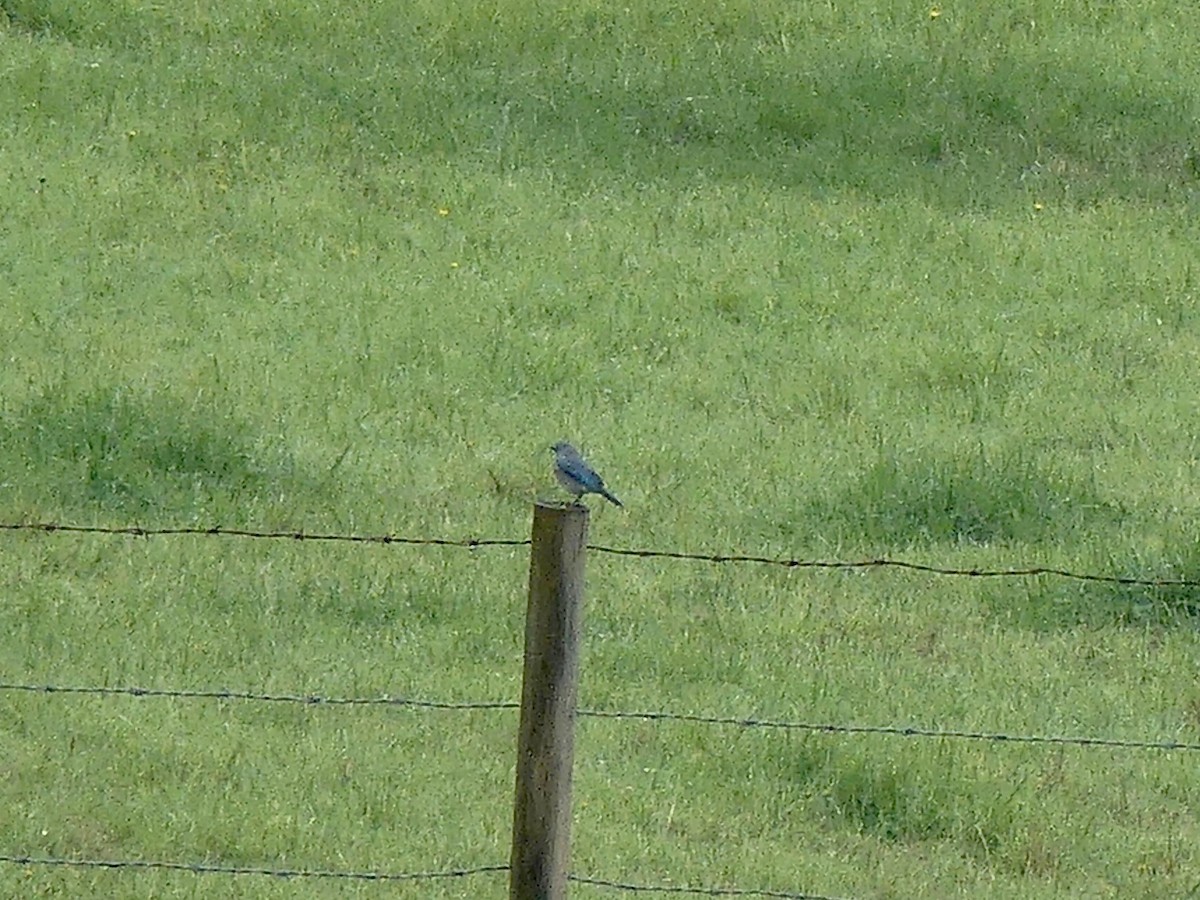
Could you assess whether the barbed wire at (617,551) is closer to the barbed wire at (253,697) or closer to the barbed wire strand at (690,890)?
the barbed wire at (253,697)

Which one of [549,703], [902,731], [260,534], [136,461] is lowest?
[902,731]

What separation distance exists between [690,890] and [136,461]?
158 inches

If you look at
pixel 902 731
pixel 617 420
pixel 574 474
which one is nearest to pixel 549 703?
pixel 902 731

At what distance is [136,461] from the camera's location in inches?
347

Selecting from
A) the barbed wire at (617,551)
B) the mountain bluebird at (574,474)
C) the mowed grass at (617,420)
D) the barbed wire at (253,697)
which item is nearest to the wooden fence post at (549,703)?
the barbed wire at (617,551)

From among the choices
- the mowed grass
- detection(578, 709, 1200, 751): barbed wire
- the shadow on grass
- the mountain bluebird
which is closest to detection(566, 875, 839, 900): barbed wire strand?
the mowed grass

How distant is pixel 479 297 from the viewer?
11250 millimetres

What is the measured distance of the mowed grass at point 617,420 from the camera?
6441mm

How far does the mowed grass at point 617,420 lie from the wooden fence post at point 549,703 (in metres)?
1.59

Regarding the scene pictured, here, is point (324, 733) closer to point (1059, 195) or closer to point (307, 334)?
point (307, 334)

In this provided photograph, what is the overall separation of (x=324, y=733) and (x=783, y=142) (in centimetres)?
758

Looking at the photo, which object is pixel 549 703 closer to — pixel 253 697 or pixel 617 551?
pixel 617 551

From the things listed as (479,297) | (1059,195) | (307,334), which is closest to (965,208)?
(1059,195)

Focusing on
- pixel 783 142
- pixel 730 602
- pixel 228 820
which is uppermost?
pixel 783 142
